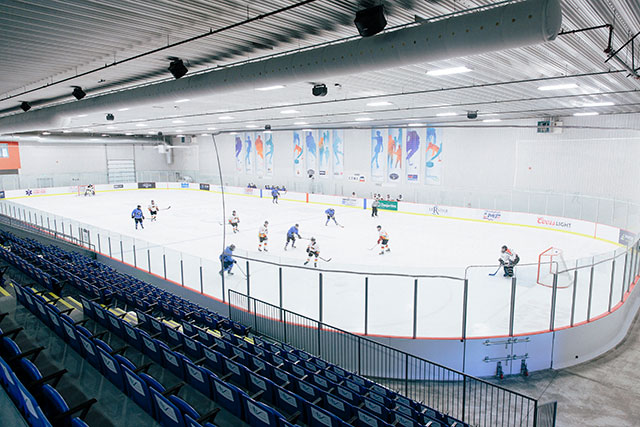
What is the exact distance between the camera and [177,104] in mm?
22812

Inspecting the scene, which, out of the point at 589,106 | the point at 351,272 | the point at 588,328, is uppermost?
the point at 589,106

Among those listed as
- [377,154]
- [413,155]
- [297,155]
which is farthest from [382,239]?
[297,155]

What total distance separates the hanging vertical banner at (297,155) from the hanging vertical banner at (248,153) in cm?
673

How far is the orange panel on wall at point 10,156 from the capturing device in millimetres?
42156

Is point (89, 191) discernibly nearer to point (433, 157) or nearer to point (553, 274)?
point (433, 157)

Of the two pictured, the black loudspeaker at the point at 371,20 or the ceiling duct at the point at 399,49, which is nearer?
the ceiling duct at the point at 399,49

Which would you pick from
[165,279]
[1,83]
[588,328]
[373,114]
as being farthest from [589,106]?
[1,83]

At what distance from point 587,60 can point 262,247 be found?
14282 mm

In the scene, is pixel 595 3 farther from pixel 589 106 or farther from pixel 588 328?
pixel 589 106

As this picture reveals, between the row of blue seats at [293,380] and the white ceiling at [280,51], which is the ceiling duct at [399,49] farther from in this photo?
the row of blue seats at [293,380]

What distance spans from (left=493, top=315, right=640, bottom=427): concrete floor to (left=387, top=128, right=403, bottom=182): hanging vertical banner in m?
24.8

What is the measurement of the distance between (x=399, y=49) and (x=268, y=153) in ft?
127

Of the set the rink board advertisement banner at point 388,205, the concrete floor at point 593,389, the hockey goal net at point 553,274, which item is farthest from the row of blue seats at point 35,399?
the rink board advertisement banner at point 388,205

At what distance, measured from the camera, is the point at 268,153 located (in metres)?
45.4
